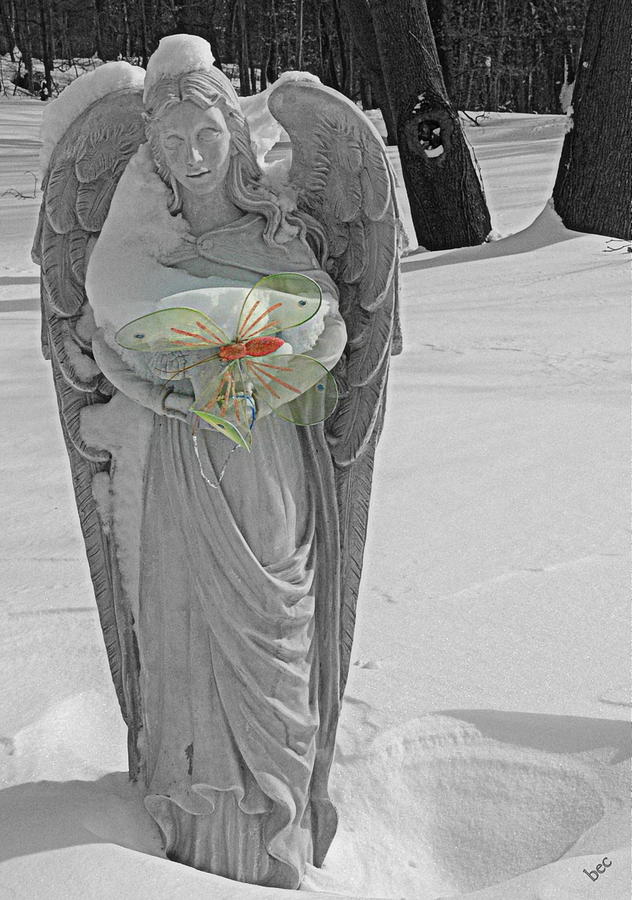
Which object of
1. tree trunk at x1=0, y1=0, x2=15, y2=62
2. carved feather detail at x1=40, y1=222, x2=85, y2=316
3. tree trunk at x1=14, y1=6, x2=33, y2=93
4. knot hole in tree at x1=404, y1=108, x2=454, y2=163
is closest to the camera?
carved feather detail at x1=40, y1=222, x2=85, y2=316

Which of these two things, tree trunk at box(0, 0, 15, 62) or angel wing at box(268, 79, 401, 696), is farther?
tree trunk at box(0, 0, 15, 62)

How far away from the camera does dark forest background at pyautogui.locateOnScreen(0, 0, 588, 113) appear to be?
843 inches

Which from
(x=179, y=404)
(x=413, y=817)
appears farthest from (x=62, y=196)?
(x=413, y=817)

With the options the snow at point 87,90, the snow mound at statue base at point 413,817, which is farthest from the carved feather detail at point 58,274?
the snow mound at statue base at point 413,817

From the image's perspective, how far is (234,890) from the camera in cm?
220

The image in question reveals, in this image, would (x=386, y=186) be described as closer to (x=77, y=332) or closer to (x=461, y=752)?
(x=77, y=332)

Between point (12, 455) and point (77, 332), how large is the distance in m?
2.61

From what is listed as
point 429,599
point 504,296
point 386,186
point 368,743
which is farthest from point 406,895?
point 504,296

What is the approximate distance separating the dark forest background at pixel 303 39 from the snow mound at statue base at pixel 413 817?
16754mm

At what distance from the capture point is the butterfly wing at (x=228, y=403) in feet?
6.82

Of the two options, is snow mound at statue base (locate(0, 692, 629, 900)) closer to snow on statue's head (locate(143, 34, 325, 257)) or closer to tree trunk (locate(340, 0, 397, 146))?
snow on statue's head (locate(143, 34, 325, 257))

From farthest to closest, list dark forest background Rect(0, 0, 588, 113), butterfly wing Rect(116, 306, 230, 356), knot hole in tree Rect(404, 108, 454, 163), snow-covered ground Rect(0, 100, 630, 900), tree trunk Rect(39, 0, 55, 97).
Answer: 1. dark forest background Rect(0, 0, 588, 113)
2. tree trunk Rect(39, 0, 55, 97)
3. knot hole in tree Rect(404, 108, 454, 163)
4. snow-covered ground Rect(0, 100, 630, 900)
5. butterfly wing Rect(116, 306, 230, 356)

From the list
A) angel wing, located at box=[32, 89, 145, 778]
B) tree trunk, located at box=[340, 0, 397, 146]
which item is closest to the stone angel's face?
angel wing, located at box=[32, 89, 145, 778]

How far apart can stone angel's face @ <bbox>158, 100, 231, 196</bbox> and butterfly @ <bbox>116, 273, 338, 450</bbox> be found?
22 centimetres
